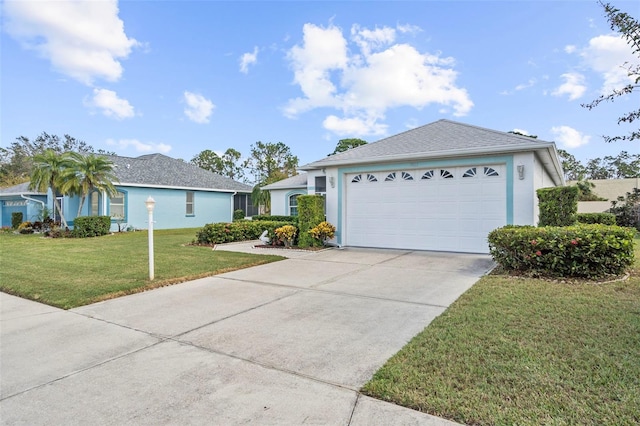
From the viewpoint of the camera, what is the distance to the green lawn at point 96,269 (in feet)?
19.5

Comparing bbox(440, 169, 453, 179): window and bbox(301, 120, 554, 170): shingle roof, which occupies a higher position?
bbox(301, 120, 554, 170): shingle roof

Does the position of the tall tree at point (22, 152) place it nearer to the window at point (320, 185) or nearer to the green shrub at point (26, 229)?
the green shrub at point (26, 229)

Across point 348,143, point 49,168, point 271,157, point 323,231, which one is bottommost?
point 323,231

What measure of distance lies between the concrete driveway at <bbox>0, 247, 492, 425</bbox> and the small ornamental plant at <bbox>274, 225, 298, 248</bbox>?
5.13 m

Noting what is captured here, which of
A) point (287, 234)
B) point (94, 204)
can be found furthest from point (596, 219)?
point (94, 204)

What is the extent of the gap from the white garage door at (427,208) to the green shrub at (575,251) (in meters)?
2.49

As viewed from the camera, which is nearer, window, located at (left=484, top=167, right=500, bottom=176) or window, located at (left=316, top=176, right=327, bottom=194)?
window, located at (left=484, top=167, right=500, bottom=176)

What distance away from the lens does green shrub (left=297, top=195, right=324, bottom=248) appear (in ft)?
37.2

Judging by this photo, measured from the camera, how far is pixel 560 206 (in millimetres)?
8023

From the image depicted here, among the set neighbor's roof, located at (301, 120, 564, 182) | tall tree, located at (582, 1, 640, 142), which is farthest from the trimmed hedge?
tall tree, located at (582, 1, 640, 142)

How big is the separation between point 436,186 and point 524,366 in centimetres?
753

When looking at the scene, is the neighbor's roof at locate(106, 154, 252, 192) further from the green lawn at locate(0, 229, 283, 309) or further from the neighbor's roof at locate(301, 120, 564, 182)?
the neighbor's roof at locate(301, 120, 564, 182)

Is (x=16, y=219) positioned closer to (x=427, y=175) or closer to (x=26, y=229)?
(x=26, y=229)

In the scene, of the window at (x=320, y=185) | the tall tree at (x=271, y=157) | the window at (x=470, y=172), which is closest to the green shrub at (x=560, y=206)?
the window at (x=470, y=172)
